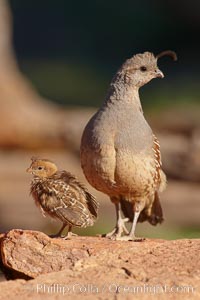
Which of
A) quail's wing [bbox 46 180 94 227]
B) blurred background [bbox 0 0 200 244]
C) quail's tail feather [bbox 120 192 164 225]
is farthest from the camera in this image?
blurred background [bbox 0 0 200 244]

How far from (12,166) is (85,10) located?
86.4 ft

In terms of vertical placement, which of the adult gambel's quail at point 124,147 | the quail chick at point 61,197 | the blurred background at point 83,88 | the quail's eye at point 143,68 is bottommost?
the quail chick at point 61,197

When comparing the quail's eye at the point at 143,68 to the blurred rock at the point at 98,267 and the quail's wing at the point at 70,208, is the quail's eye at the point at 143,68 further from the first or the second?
the blurred rock at the point at 98,267

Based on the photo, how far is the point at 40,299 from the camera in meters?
6.02

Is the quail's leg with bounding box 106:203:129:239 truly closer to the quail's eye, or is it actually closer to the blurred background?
the quail's eye

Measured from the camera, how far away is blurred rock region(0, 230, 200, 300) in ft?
20.2

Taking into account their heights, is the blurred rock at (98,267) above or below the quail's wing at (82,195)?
below

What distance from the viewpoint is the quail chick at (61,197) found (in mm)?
7402

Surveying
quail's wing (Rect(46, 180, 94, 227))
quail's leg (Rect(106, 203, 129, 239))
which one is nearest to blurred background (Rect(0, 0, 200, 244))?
quail's leg (Rect(106, 203, 129, 239))

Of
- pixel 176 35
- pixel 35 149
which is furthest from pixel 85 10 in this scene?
pixel 35 149

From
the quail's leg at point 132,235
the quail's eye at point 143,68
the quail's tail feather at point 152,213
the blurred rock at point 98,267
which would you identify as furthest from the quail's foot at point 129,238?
the quail's eye at point 143,68

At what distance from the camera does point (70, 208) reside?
7.43 m

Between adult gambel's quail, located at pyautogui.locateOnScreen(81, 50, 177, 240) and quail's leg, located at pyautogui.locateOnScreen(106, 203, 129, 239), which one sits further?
quail's leg, located at pyautogui.locateOnScreen(106, 203, 129, 239)

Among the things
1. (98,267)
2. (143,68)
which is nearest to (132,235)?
(98,267)
